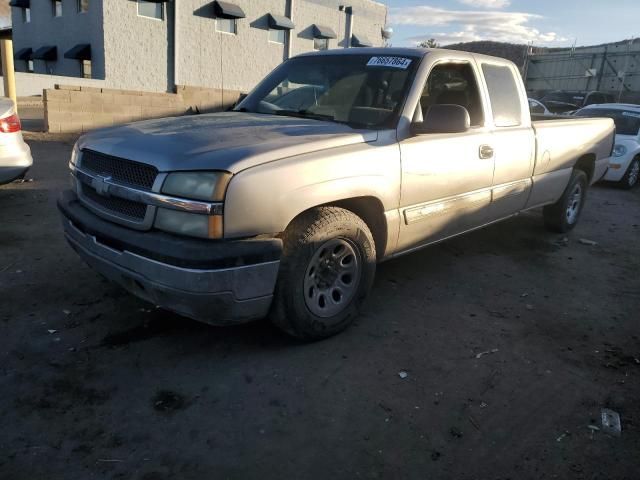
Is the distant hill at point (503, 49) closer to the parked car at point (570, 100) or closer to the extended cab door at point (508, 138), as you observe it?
the parked car at point (570, 100)

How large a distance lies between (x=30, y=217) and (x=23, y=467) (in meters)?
4.31

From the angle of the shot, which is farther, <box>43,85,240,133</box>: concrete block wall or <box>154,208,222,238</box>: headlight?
<box>43,85,240,133</box>: concrete block wall

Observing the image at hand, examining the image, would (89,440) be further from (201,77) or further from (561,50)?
(561,50)

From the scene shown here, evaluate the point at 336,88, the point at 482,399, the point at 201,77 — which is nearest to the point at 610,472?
the point at 482,399

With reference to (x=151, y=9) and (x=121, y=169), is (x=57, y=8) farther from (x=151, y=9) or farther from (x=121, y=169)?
(x=121, y=169)

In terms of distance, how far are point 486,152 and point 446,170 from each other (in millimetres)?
624

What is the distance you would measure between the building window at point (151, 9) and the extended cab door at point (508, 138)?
1799 cm

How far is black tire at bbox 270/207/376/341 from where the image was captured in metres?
3.05


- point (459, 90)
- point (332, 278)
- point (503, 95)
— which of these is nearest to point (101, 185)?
point (332, 278)

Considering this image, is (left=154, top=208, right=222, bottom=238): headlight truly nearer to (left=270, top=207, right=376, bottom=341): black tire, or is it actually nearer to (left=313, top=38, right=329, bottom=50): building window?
(left=270, top=207, right=376, bottom=341): black tire

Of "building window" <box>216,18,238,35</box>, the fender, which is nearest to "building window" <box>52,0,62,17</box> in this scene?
"building window" <box>216,18,238,35</box>

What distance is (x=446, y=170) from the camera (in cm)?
396

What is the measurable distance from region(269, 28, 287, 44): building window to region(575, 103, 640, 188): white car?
17152 mm

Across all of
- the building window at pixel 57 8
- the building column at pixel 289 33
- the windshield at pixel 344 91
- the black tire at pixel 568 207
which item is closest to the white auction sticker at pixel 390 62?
the windshield at pixel 344 91
